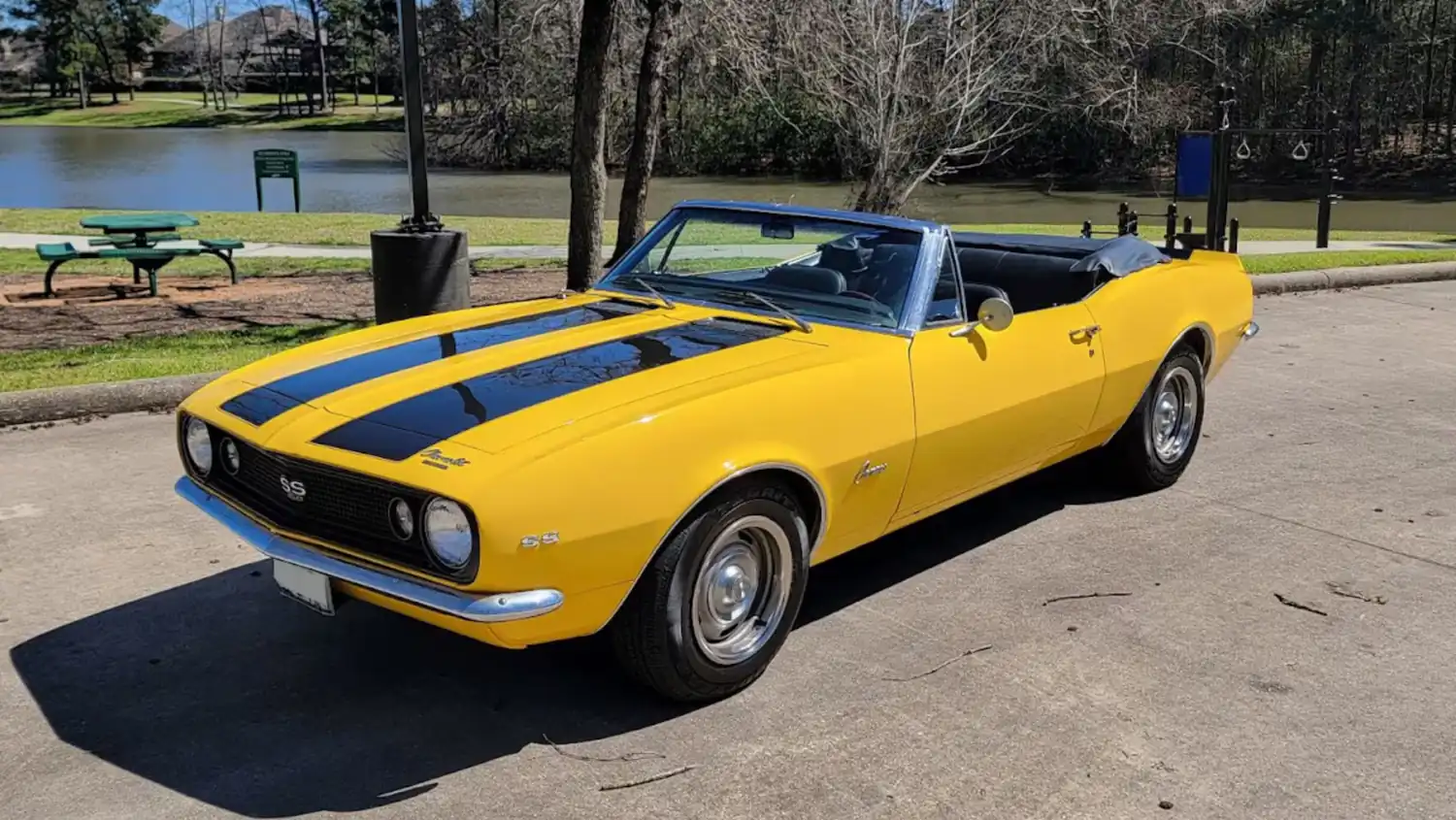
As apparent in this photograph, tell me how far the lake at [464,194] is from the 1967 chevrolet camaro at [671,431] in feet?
51.8

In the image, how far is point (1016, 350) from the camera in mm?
4918

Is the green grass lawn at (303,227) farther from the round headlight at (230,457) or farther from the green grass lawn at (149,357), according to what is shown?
the round headlight at (230,457)

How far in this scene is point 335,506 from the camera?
3.55 meters

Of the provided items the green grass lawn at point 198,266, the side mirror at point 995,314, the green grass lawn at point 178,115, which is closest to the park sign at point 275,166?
the green grass lawn at point 198,266

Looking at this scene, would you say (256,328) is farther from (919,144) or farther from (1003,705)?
(919,144)

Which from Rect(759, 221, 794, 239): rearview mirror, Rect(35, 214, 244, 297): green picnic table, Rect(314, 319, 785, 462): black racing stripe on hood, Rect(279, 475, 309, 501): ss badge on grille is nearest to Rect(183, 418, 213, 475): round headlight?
Rect(279, 475, 309, 501): ss badge on grille

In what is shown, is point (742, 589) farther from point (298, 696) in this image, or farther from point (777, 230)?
point (777, 230)

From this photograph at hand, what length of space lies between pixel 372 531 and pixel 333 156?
44.5 metres

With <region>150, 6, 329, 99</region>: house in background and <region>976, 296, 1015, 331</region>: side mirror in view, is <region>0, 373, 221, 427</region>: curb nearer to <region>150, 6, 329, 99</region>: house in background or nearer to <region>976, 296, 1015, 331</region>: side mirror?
<region>976, 296, 1015, 331</region>: side mirror

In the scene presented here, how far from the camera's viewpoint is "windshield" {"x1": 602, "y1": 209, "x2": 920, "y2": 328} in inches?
187

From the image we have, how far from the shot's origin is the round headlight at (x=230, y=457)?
3.97 meters

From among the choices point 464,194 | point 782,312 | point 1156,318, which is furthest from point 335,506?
point 464,194

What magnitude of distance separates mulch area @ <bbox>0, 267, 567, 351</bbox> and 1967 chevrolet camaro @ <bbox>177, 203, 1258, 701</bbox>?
5599mm

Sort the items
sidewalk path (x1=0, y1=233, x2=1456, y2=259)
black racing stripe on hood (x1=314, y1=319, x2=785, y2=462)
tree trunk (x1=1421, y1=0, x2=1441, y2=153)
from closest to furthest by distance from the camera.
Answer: black racing stripe on hood (x1=314, y1=319, x2=785, y2=462) → sidewalk path (x1=0, y1=233, x2=1456, y2=259) → tree trunk (x1=1421, y1=0, x2=1441, y2=153)
